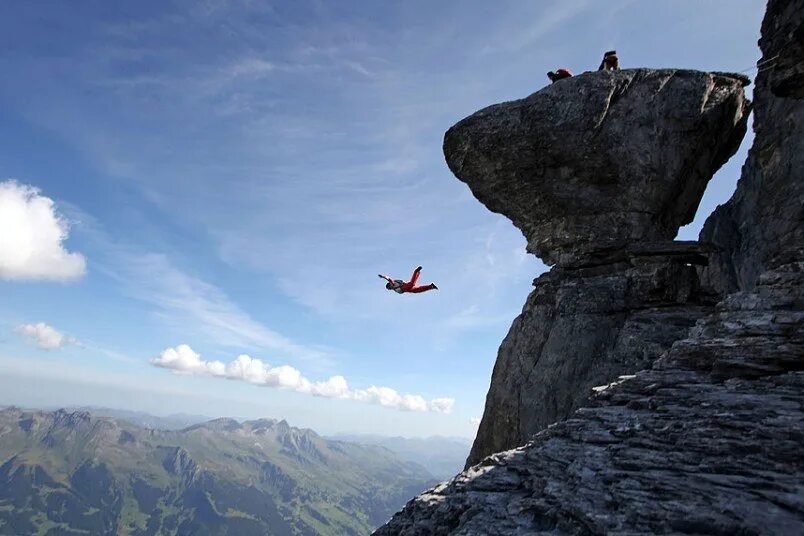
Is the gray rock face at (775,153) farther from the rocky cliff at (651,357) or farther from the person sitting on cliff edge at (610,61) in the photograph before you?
the person sitting on cliff edge at (610,61)

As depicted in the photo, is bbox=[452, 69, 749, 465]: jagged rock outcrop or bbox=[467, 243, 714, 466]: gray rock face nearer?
bbox=[467, 243, 714, 466]: gray rock face

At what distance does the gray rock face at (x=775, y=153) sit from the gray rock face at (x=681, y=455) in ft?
22.9

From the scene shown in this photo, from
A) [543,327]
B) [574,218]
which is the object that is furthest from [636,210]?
[543,327]

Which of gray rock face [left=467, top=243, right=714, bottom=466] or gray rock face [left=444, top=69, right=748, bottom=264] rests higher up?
gray rock face [left=444, top=69, right=748, bottom=264]

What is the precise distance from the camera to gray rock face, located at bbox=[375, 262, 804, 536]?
1102cm

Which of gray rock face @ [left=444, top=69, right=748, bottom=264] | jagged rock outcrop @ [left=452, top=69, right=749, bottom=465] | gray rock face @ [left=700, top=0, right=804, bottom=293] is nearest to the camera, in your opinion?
gray rock face @ [left=700, top=0, right=804, bottom=293]

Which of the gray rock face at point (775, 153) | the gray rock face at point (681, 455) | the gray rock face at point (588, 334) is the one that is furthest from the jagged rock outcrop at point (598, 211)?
the gray rock face at point (681, 455)

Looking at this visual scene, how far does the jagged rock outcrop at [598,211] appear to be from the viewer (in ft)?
88.2

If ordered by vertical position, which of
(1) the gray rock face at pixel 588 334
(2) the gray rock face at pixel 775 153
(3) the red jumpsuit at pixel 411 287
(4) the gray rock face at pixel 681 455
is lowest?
(4) the gray rock face at pixel 681 455

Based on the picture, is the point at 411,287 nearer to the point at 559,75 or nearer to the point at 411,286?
the point at 411,286

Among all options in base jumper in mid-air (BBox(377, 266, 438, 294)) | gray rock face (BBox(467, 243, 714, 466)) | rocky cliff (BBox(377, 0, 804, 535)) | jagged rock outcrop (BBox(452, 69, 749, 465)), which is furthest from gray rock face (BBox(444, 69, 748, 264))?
base jumper in mid-air (BBox(377, 266, 438, 294))

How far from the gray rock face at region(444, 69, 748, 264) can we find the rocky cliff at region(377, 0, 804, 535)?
17 cm

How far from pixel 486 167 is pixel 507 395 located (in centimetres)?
1614

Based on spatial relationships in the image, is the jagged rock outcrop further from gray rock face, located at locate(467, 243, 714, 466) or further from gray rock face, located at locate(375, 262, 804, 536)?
gray rock face, located at locate(375, 262, 804, 536)
